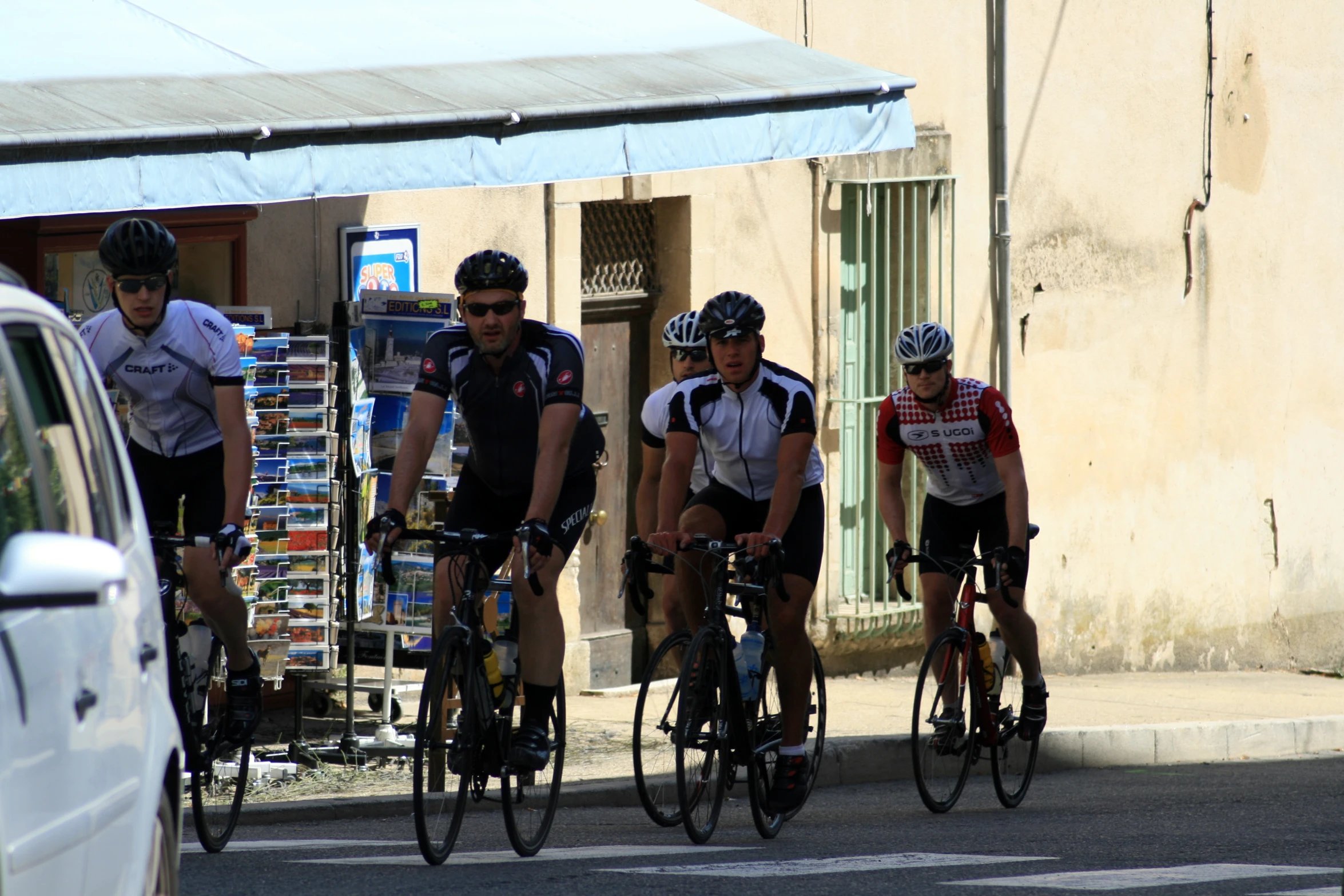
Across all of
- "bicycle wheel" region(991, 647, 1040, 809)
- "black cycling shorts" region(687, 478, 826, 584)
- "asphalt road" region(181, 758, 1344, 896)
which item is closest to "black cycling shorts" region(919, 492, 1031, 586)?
"bicycle wheel" region(991, 647, 1040, 809)

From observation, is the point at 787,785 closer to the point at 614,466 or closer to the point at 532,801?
the point at 532,801

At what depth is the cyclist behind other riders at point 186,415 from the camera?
6.78 metres

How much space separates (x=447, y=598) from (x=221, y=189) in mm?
2631

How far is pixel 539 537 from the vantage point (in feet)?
21.5

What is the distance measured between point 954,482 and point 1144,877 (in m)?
2.90

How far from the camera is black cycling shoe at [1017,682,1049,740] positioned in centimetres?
940

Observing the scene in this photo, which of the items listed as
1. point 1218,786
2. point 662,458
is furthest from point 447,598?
point 1218,786

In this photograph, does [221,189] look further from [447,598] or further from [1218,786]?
[1218,786]

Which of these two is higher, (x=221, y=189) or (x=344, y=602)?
(x=221, y=189)

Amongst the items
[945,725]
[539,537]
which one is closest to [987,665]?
[945,725]

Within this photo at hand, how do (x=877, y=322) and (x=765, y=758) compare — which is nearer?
(x=765, y=758)

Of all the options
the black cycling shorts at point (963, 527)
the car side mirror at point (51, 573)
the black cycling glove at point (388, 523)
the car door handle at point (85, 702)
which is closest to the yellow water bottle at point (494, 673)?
the black cycling glove at point (388, 523)

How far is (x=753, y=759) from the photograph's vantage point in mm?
7637

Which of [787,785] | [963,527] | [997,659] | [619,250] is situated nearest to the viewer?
[787,785]
